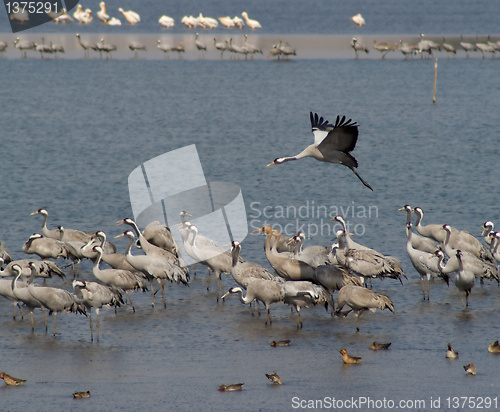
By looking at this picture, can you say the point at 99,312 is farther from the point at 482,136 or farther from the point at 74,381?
the point at 482,136

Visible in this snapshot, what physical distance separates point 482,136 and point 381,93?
12313 mm

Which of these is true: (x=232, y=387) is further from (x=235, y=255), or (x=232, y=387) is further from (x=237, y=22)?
(x=237, y=22)

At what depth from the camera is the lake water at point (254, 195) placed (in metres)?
13.2

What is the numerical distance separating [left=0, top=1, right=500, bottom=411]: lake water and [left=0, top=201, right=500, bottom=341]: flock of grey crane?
1.54ft

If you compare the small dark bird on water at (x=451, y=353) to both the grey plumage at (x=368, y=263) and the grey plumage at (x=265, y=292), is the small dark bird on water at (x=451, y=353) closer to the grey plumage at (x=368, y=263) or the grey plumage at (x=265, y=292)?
the grey plumage at (x=265, y=292)

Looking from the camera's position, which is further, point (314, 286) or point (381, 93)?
point (381, 93)

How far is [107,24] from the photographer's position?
91.3m

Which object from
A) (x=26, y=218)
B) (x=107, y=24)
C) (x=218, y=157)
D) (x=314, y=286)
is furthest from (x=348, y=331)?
(x=107, y=24)

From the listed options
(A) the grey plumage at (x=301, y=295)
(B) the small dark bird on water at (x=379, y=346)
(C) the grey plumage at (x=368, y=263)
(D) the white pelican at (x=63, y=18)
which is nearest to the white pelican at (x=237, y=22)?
(D) the white pelican at (x=63, y=18)

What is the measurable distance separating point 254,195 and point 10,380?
47.4ft

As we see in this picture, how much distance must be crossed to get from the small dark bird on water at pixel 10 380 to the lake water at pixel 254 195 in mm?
162

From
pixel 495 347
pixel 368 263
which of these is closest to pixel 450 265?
pixel 368 263

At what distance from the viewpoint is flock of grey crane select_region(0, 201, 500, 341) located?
15.6 m

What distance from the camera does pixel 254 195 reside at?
26.5 metres
